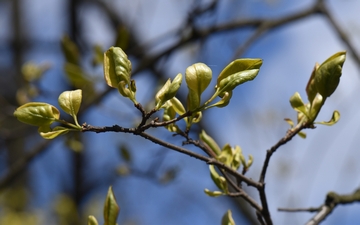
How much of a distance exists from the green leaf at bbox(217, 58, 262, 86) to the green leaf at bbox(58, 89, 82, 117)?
176 millimetres

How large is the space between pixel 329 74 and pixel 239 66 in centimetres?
11

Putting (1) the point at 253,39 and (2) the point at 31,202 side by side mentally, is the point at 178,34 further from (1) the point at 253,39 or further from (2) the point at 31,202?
(2) the point at 31,202

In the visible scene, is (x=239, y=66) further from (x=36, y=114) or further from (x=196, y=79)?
(x=36, y=114)

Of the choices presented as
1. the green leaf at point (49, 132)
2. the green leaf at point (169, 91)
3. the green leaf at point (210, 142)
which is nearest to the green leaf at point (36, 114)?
the green leaf at point (49, 132)

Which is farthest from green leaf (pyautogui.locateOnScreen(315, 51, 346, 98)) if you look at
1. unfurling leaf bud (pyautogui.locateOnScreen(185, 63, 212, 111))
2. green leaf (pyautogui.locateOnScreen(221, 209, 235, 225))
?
green leaf (pyautogui.locateOnScreen(221, 209, 235, 225))

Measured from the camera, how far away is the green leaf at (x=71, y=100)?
→ 0.50 metres

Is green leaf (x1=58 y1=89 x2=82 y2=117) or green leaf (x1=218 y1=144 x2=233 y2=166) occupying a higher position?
green leaf (x1=58 y1=89 x2=82 y2=117)

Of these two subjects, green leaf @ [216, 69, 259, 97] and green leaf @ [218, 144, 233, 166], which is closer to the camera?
green leaf @ [216, 69, 259, 97]

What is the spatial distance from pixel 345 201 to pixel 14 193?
Result: 3915mm

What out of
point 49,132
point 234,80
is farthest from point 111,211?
point 234,80

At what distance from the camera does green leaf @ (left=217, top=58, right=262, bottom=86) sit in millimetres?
479

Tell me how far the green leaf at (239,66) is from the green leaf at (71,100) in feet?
0.58

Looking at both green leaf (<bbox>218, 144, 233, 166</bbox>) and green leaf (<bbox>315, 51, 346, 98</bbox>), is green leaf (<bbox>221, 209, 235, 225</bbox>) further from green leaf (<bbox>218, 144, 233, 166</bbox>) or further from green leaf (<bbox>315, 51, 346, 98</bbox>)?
green leaf (<bbox>315, 51, 346, 98</bbox>)

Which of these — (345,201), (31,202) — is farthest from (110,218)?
(31,202)
